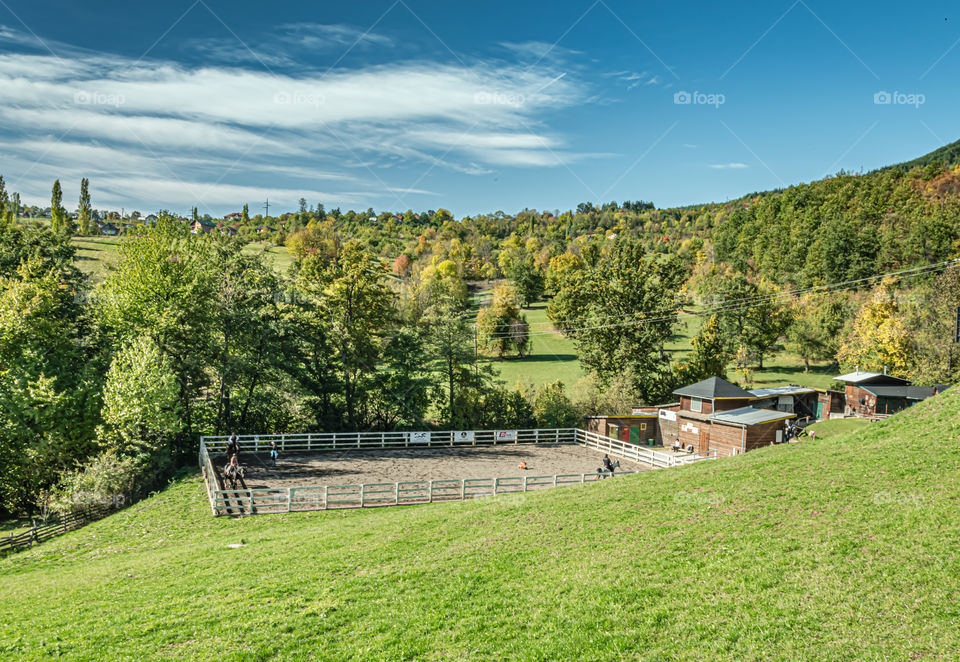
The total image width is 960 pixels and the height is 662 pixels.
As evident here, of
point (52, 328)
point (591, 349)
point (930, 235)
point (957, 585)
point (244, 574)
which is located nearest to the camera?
point (957, 585)

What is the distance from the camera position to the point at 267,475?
24.8 metres

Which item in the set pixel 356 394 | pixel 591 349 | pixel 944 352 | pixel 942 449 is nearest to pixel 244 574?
pixel 942 449

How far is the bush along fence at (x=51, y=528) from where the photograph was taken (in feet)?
65.6

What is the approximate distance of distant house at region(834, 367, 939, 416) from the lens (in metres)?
41.2

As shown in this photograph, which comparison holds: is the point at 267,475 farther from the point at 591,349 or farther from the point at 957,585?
the point at 591,349

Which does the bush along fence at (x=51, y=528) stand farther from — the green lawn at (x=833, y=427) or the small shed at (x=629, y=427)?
the green lawn at (x=833, y=427)

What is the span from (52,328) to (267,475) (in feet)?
54.2

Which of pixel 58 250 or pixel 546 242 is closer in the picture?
pixel 58 250

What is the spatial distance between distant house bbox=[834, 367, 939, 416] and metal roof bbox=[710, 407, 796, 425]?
17087 millimetres

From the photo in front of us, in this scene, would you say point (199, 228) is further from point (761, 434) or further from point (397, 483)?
point (761, 434)
